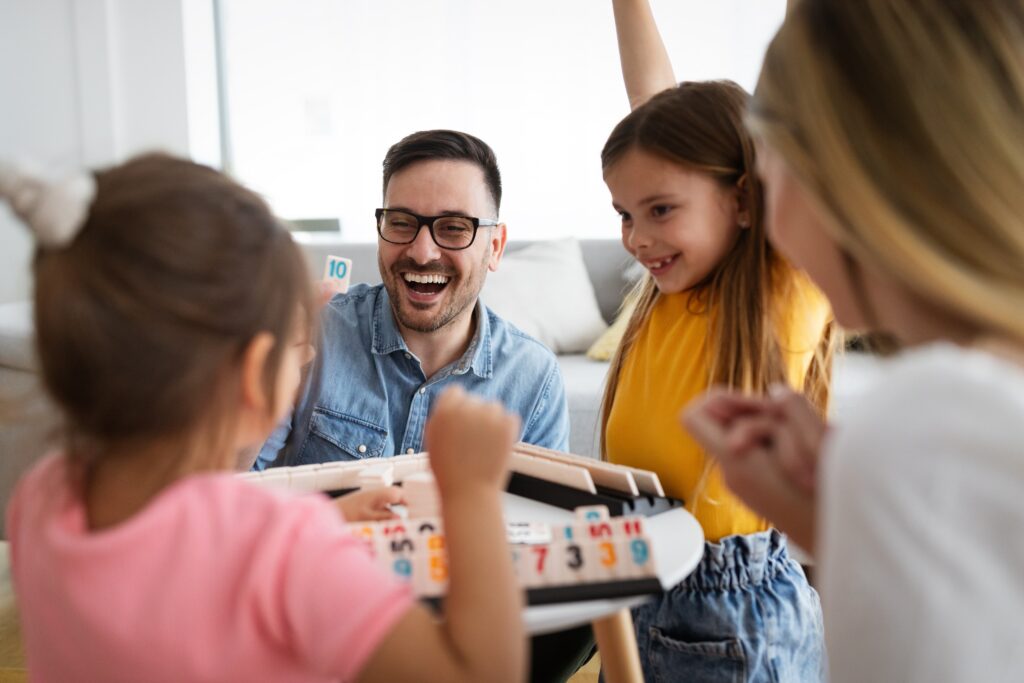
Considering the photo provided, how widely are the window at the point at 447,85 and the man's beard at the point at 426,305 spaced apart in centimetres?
236

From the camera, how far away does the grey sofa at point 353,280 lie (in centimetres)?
81

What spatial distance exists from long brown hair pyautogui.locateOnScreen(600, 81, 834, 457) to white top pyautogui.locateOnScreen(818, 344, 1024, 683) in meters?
0.60

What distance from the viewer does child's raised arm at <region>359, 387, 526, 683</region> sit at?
27.6 inches

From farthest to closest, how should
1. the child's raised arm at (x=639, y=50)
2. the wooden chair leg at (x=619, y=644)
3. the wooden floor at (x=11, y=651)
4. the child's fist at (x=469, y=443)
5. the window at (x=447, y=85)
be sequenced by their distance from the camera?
1. the window at (x=447, y=85)
2. the wooden floor at (x=11, y=651)
3. the child's raised arm at (x=639, y=50)
4. the wooden chair leg at (x=619, y=644)
5. the child's fist at (x=469, y=443)

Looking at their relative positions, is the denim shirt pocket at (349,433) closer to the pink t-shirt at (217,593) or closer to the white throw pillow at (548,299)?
the pink t-shirt at (217,593)

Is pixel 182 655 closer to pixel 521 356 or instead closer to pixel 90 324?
pixel 90 324

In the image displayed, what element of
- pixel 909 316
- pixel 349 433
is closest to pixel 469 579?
pixel 909 316

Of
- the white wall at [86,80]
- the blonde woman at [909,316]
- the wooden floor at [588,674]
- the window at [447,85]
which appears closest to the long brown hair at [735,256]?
the blonde woman at [909,316]

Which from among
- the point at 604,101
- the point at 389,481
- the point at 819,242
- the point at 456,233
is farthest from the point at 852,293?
the point at 604,101

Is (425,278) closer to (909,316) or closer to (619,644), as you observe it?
(619,644)

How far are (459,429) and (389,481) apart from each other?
1.42ft

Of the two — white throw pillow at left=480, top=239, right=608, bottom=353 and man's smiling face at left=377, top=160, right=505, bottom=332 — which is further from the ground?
man's smiling face at left=377, top=160, right=505, bottom=332

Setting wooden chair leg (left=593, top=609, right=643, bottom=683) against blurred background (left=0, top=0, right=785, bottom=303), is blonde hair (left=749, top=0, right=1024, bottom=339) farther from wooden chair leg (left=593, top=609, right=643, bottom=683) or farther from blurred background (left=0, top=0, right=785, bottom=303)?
blurred background (left=0, top=0, right=785, bottom=303)

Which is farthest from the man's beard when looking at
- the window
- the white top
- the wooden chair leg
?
the window
